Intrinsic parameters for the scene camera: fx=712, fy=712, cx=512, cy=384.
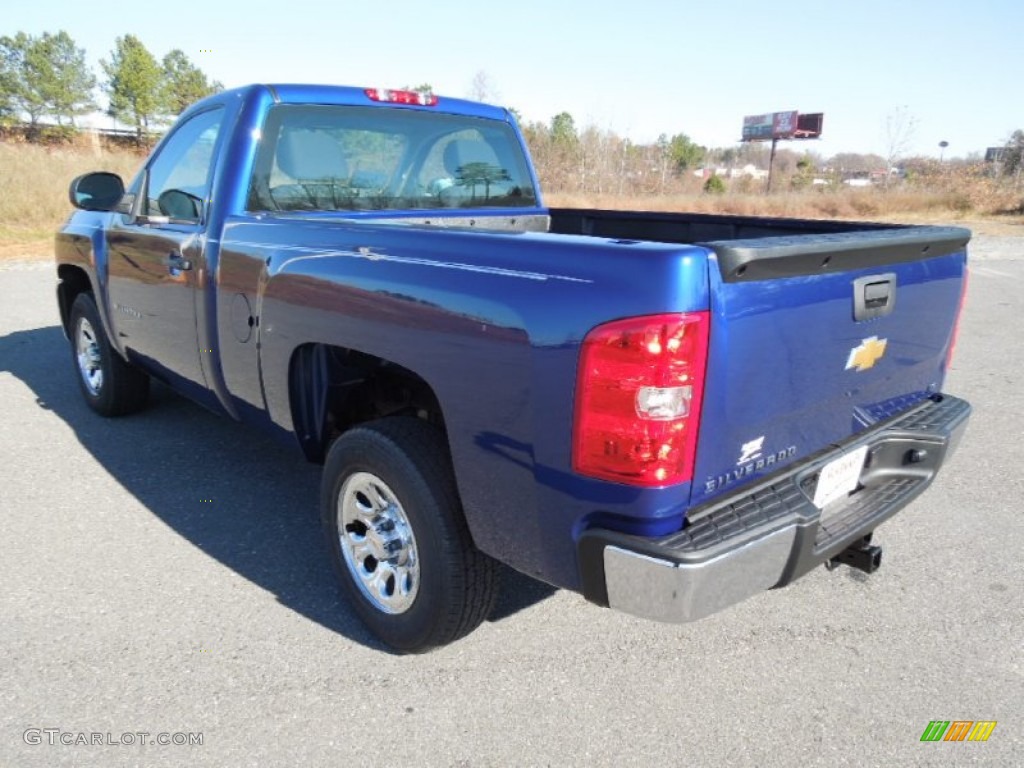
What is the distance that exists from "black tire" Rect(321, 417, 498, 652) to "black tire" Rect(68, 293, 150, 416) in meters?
2.77

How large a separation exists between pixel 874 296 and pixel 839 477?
1.87ft

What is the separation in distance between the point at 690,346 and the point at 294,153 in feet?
7.48

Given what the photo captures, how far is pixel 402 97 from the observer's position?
3627mm

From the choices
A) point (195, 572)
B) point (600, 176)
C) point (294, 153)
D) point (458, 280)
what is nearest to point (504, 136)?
point (294, 153)

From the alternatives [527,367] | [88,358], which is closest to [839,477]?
[527,367]

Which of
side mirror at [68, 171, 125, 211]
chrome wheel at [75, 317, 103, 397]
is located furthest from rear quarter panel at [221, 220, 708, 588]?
chrome wheel at [75, 317, 103, 397]

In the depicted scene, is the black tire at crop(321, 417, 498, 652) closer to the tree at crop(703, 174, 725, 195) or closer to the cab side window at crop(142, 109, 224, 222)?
the cab side window at crop(142, 109, 224, 222)

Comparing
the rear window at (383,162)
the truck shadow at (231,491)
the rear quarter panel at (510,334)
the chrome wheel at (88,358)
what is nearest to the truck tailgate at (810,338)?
the rear quarter panel at (510,334)

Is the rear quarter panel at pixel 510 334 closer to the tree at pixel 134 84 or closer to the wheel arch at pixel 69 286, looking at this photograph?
the wheel arch at pixel 69 286

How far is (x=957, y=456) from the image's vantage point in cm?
438

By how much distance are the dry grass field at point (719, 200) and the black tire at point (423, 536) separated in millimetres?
15600

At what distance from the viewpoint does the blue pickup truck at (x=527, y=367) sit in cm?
171

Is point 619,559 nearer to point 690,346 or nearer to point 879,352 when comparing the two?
point 690,346

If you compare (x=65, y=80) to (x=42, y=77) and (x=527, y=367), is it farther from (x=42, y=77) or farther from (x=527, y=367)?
(x=527, y=367)
